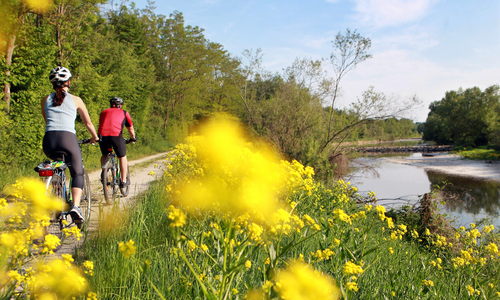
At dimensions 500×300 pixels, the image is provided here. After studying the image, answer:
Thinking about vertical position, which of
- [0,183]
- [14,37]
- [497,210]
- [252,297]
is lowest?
[497,210]

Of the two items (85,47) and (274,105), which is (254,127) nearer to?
(274,105)

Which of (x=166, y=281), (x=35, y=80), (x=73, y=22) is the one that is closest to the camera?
(x=166, y=281)

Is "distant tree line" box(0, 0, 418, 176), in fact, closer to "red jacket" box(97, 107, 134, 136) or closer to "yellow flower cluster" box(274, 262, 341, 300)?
"red jacket" box(97, 107, 134, 136)

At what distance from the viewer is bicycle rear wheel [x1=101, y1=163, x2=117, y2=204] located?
466 centimetres

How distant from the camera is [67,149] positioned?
311 centimetres

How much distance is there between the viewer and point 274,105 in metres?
12.2

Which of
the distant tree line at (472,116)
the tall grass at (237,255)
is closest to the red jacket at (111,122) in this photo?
the tall grass at (237,255)

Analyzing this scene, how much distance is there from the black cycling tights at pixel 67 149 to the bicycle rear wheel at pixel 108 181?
1.48 m

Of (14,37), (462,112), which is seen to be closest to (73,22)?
(14,37)

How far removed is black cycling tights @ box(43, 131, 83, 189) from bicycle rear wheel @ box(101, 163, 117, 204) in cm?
148

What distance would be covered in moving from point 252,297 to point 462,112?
211 ft

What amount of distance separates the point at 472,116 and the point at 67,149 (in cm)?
6114

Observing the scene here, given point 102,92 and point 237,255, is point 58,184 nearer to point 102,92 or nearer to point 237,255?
point 237,255

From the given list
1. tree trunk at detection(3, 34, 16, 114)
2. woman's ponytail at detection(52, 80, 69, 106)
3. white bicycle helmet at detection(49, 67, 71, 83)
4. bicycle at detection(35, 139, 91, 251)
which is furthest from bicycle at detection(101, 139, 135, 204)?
tree trunk at detection(3, 34, 16, 114)
